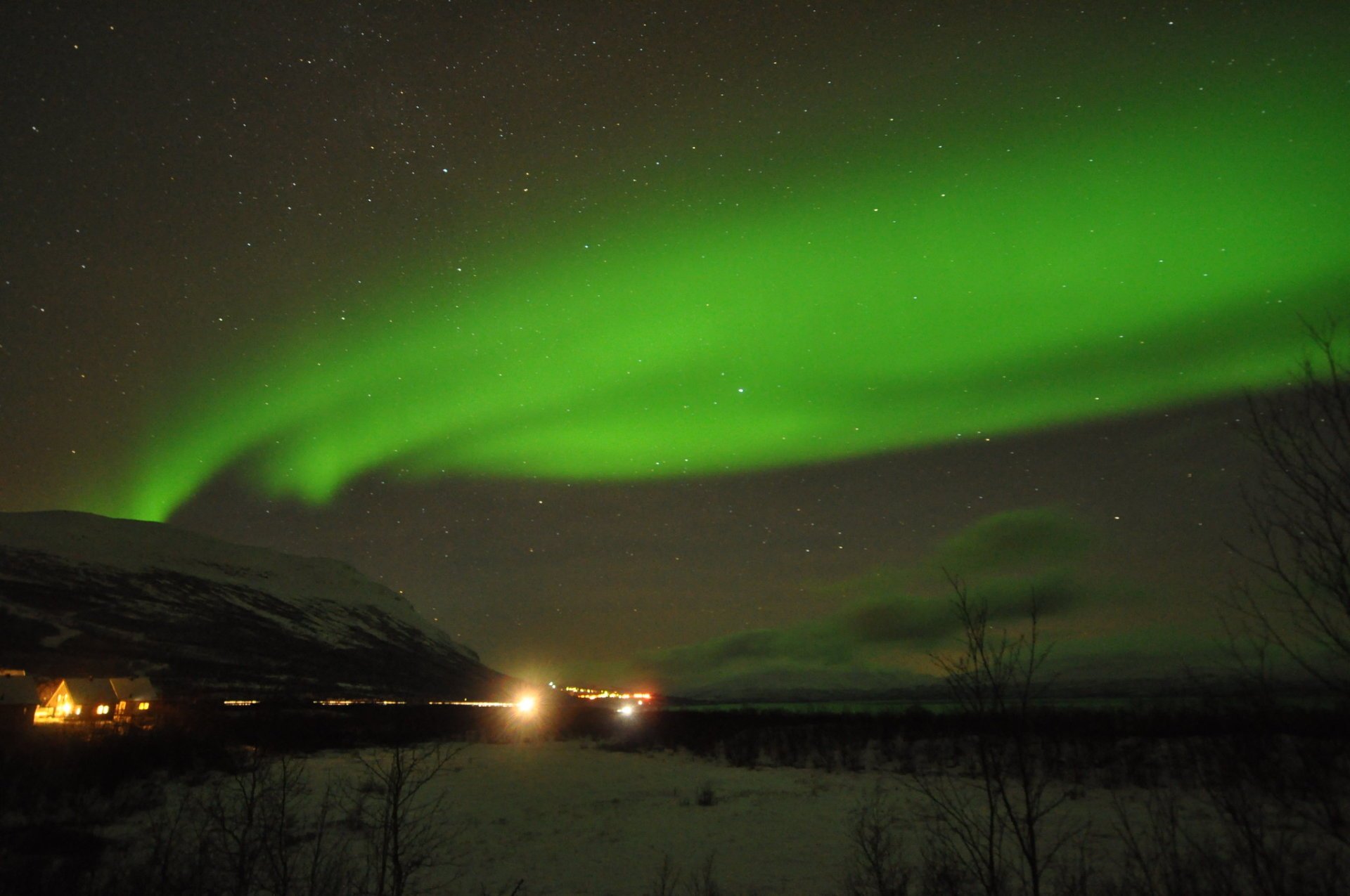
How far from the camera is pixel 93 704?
58875 mm

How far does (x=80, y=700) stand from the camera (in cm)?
5822

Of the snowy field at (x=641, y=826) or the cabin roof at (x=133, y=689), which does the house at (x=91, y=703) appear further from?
the snowy field at (x=641, y=826)

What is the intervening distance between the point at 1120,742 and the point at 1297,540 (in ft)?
105

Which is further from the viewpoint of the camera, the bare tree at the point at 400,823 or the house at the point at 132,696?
the house at the point at 132,696

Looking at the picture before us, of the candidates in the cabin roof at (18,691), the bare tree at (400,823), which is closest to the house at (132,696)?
the cabin roof at (18,691)

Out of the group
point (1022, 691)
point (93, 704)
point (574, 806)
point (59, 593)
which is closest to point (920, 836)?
point (574, 806)

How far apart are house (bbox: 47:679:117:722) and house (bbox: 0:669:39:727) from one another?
3.08 meters

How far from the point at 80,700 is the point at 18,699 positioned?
904 centimetres

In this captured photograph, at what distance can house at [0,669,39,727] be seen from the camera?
46000 mm

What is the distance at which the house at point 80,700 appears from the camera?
5575cm

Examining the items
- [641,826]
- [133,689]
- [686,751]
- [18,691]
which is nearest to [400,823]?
[641,826]

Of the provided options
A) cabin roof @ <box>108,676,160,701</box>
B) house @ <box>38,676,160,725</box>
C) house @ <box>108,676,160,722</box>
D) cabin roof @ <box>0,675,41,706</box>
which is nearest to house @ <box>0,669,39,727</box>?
cabin roof @ <box>0,675,41,706</box>

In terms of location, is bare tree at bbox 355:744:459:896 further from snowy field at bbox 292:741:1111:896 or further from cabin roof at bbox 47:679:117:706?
cabin roof at bbox 47:679:117:706

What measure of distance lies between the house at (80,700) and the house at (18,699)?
10.1ft
